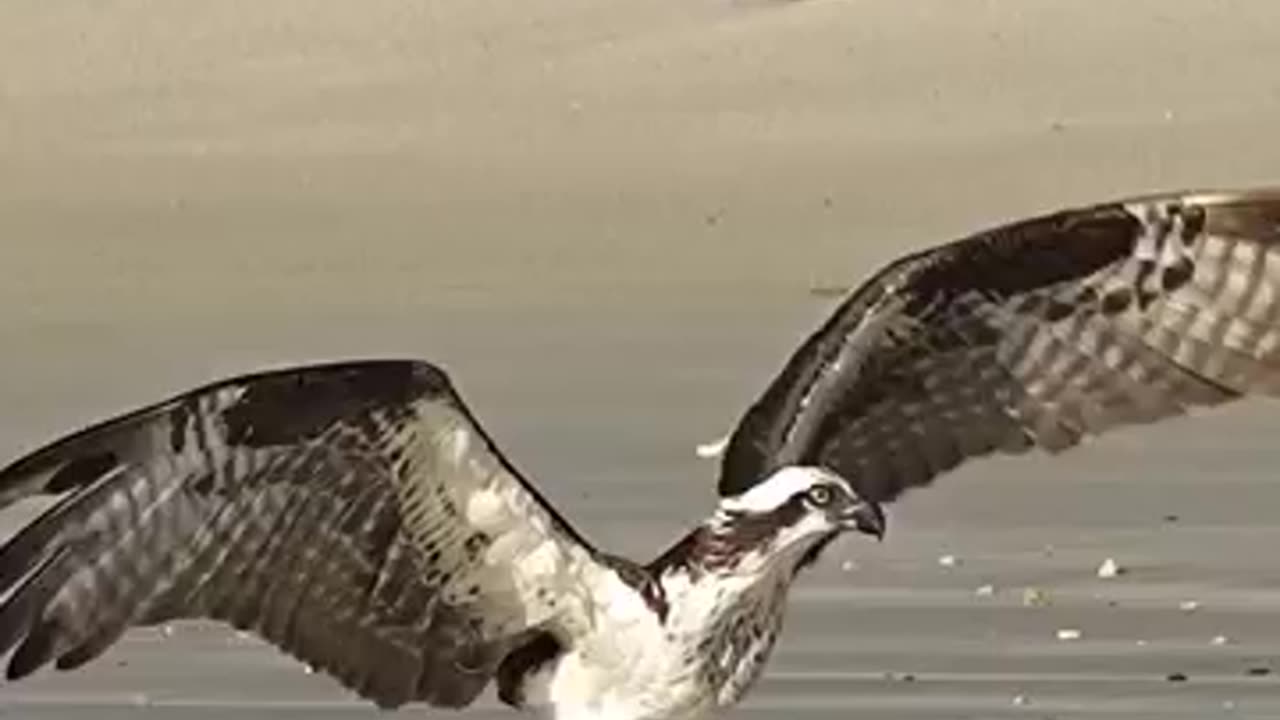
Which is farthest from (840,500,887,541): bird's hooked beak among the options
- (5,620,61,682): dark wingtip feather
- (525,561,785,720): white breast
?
(5,620,61,682): dark wingtip feather

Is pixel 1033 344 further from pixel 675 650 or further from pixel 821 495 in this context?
pixel 675 650

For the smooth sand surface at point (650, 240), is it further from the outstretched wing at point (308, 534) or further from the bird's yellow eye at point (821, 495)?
the bird's yellow eye at point (821, 495)

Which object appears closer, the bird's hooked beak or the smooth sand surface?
the bird's hooked beak

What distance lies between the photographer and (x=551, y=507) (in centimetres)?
942

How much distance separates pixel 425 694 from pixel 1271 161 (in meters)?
13.4

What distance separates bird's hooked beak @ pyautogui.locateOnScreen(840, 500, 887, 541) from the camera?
8797 mm

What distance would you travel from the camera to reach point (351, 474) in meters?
9.11

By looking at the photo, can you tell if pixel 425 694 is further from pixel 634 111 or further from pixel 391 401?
pixel 634 111

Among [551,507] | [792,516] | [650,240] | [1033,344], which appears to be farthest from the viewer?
[650,240]

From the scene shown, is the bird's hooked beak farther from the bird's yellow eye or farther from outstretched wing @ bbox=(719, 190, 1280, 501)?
outstretched wing @ bbox=(719, 190, 1280, 501)

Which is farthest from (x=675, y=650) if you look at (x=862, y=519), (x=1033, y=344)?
(x=1033, y=344)

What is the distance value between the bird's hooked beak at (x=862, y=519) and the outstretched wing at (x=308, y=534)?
23.4 inches

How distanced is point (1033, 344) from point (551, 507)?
0.98 metres

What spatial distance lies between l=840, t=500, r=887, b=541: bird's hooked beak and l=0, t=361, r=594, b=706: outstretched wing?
60 centimetres
